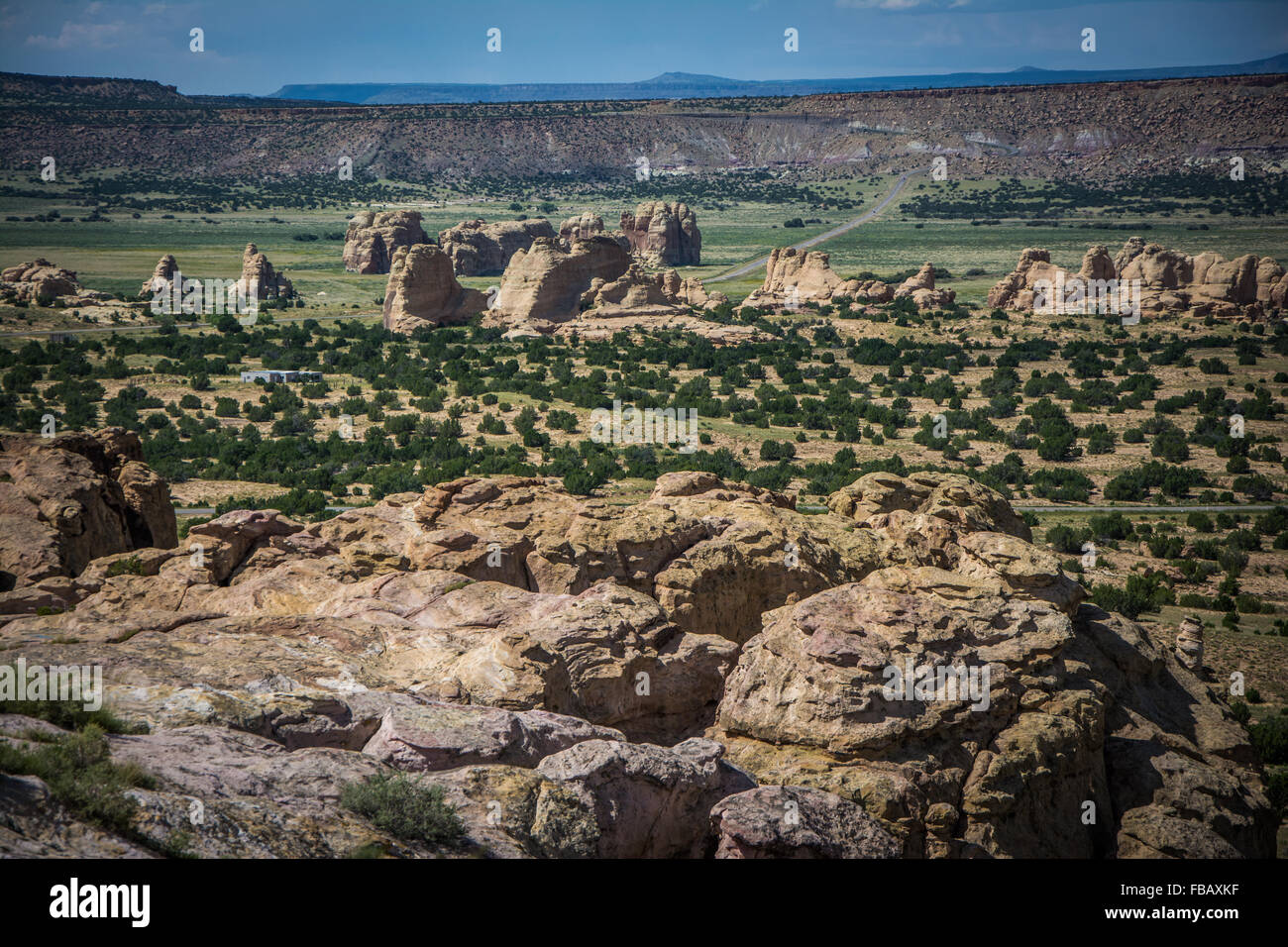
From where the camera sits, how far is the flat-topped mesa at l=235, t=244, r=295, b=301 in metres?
87.9

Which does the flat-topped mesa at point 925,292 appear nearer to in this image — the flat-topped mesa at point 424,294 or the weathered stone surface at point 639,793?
the flat-topped mesa at point 424,294

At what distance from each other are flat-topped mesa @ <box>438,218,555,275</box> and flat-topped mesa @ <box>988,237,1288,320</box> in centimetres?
4236

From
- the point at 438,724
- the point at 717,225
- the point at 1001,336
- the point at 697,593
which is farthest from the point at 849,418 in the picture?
the point at 717,225

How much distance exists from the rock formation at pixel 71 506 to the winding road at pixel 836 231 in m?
82.1

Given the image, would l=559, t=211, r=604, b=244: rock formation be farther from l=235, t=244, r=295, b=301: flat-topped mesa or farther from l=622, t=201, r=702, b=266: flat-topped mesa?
l=235, t=244, r=295, b=301: flat-topped mesa

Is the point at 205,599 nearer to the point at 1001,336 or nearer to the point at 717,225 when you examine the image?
the point at 1001,336

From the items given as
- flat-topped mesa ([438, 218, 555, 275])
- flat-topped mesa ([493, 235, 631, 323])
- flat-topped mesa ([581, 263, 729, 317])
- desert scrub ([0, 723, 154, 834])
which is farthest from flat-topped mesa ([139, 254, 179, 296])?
desert scrub ([0, 723, 154, 834])

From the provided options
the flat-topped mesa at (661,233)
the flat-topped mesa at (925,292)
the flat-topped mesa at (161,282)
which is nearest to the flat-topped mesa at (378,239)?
the flat-topped mesa at (661,233)

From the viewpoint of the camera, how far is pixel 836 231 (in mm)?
143375

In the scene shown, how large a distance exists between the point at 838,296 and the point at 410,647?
7622 cm

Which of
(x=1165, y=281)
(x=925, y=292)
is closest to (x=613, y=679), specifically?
(x=925, y=292)

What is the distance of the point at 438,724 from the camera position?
11.9 meters

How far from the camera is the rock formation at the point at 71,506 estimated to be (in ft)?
62.8

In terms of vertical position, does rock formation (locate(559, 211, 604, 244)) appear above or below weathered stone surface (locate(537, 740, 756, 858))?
above
